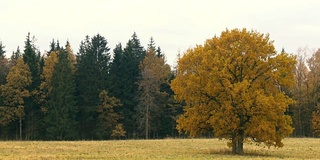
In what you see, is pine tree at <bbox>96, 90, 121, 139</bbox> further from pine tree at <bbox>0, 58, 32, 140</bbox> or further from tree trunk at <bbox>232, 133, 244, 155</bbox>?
tree trunk at <bbox>232, 133, 244, 155</bbox>

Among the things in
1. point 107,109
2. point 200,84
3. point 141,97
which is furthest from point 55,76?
point 200,84

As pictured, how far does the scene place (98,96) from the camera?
3588 inches

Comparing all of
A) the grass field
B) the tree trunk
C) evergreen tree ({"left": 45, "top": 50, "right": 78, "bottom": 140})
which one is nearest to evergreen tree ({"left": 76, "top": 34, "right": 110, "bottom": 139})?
Answer: evergreen tree ({"left": 45, "top": 50, "right": 78, "bottom": 140})

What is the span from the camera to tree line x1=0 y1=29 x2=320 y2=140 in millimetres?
86000

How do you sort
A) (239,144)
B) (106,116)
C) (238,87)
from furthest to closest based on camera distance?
(106,116)
(239,144)
(238,87)

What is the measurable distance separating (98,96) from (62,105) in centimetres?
786

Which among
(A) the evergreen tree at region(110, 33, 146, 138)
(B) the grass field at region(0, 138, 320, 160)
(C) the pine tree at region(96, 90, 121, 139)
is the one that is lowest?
(B) the grass field at region(0, 138, 320, 160)

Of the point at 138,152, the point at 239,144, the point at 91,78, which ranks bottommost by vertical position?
the point at 138,152

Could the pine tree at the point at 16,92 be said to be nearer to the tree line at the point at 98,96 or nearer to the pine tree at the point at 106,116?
the tree line at the point at 98,96

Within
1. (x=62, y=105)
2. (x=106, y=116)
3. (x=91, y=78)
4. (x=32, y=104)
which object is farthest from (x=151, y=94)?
(x=32, y=104)

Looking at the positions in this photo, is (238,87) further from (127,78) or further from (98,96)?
(127,78)

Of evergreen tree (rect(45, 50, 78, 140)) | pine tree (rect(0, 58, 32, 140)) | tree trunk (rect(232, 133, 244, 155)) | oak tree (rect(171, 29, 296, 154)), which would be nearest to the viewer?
oak tree (rect(171, 29, 296, 154))

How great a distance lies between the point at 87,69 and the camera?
94.5 meters

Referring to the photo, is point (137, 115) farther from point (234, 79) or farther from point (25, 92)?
point (234, 79)
